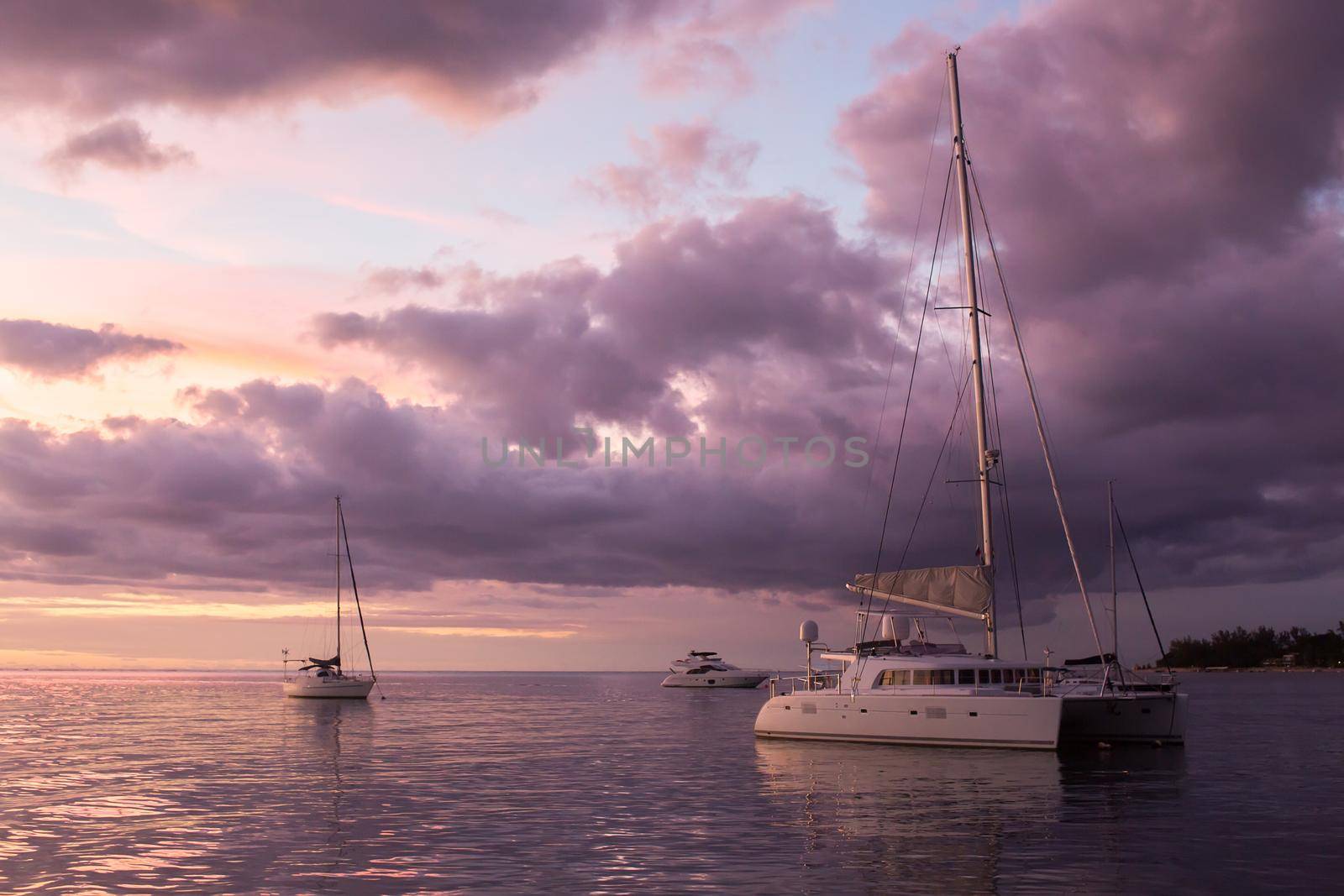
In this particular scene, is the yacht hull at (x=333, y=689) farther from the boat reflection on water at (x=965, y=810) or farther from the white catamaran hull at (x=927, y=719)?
the boat reflection on water at (x=965, y=810)

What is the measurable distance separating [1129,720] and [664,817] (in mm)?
24591

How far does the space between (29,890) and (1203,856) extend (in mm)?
21432

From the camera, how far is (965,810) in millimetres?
28016

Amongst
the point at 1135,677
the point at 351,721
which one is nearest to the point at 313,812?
the point at 1135,677

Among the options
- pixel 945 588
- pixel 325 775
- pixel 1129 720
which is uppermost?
pixel 945 588

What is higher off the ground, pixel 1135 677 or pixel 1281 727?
pixel 1135 677

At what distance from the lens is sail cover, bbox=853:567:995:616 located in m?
45.0

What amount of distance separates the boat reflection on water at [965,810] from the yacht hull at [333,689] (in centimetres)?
6891

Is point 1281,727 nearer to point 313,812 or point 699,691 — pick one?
point 313,812

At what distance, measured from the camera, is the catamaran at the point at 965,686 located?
40781 millimetres

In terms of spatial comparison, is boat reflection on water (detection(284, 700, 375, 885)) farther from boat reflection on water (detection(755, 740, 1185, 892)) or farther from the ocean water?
boat reflection on water (detection(755, 740, 1185, 892))

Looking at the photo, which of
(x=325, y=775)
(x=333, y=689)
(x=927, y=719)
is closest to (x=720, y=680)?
(x=333, y=689)

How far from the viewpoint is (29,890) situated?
1906 cm

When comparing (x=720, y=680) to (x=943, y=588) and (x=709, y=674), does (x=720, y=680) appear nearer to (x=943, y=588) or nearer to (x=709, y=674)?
(x=709, y=674)
